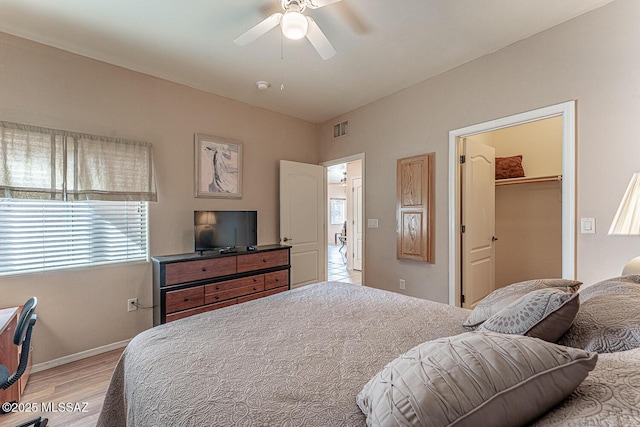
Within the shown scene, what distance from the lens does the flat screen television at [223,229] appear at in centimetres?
315

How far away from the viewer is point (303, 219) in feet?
14.2

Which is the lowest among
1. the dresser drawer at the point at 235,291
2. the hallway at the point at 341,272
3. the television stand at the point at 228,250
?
the hallway at the point at 341,272

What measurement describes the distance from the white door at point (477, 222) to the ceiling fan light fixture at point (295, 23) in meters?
2.15

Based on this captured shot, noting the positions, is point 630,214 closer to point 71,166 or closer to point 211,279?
point 211,279

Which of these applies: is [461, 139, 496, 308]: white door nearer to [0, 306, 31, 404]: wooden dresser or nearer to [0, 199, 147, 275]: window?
[0, 199, 147, 275]: window

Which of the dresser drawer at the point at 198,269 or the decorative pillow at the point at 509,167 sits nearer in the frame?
the dresser drawer at the point at 198,269

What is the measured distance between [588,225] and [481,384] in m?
2.35

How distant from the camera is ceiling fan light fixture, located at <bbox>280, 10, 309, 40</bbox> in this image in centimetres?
178

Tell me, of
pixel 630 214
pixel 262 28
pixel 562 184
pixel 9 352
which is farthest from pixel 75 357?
pixel 562 184

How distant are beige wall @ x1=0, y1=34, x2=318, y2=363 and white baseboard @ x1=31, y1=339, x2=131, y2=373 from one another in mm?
39

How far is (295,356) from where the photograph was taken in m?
1.15

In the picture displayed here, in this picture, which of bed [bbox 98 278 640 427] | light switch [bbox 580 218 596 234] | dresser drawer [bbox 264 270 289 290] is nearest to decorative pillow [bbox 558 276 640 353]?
bed [bbox 98 278 640 427]

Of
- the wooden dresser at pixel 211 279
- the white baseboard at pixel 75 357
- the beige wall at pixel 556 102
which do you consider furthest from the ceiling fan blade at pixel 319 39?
the white baseboard at pixel 75 357

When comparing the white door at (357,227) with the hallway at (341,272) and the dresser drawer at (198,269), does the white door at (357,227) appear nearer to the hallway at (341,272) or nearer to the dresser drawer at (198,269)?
the hallway at (341,272)
